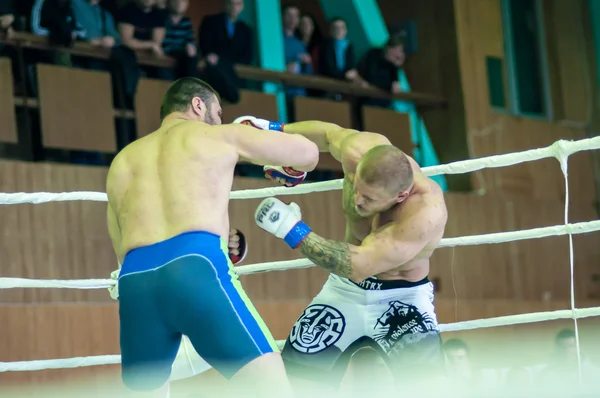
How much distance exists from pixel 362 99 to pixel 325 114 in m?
0.52

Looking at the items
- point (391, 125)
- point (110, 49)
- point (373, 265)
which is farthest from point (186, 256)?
point (391, 125)

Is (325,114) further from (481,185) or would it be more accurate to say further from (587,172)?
(587,172)

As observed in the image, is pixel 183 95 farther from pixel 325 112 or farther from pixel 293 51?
pixel 293 51

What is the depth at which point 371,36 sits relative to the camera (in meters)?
7.81

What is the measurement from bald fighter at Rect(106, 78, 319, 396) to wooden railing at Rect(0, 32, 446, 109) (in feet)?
9.53

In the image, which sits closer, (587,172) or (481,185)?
(481,185)

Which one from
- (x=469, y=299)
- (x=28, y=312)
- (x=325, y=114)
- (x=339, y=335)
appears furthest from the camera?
(x=469, y=299)

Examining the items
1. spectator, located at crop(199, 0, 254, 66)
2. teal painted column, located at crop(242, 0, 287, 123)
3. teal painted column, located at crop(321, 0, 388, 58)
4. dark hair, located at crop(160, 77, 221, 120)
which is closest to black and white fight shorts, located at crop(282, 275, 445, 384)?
dark hair, located at crop(160, 77, 221, 120)

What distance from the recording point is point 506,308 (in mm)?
7461

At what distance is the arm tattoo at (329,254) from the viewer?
9.11 ft

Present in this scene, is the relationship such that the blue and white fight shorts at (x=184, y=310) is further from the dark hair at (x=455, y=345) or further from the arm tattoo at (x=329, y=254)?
the dark hair at (x=455, y=345)

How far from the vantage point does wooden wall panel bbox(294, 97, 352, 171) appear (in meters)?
6.61

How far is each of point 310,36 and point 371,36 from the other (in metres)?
0.92

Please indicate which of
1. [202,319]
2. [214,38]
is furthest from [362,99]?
[202,319]
